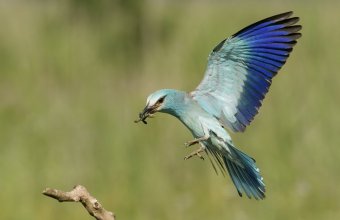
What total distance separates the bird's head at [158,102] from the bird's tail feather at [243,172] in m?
0.27

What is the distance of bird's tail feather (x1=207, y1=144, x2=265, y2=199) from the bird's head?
0.27 meters

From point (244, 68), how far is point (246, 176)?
40cm

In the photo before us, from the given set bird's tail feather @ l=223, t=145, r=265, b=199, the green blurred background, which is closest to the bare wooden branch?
bird's tail feather @ l=223, t=145, r=265, b=199

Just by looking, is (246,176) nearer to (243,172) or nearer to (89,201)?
(243,172)

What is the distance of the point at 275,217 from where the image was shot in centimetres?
529

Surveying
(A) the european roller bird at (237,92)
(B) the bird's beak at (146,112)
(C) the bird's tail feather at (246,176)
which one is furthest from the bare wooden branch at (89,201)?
(C) the bird's tail feather at (246,176)

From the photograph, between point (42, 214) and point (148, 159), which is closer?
point (42, 214)

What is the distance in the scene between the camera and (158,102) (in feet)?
9.39

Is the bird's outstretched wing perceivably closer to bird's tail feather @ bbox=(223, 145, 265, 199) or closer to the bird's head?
bird's tail feather @ bbox=(223, 145, 265, 199)

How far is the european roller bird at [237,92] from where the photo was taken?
9.96 feet

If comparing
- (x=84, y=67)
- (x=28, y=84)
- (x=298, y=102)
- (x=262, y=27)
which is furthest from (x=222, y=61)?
(x=84, y=67)

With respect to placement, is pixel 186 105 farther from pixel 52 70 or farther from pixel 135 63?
pixel 135 63

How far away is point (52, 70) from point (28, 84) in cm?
111

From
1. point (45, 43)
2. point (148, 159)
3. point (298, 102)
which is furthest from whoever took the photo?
point (45, 43)
